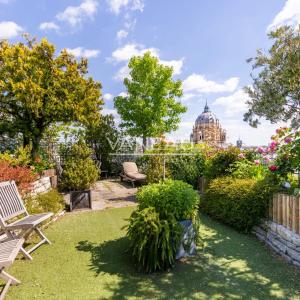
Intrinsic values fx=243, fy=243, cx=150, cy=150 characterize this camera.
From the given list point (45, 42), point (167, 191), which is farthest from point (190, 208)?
point (45, 42)

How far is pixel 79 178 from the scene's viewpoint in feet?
20.7

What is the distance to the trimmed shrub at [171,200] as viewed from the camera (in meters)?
3.54

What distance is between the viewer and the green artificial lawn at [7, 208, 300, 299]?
278 centimetres

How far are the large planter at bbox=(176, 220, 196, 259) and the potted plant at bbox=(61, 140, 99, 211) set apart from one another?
135 inches

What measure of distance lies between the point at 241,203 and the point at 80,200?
12.9ft

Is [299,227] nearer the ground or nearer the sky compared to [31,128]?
nearer the ground

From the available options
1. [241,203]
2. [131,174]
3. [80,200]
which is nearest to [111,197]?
[80,200]

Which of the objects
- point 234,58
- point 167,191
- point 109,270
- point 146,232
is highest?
point 234,58

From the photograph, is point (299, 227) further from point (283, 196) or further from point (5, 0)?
point (5, 0)

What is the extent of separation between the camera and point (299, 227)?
3.51m

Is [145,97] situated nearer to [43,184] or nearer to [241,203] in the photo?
[43,184]

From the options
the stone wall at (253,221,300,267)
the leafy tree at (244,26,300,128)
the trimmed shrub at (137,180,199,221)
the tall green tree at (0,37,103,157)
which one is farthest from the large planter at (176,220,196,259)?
the leafy tree at (244,26,300,128)

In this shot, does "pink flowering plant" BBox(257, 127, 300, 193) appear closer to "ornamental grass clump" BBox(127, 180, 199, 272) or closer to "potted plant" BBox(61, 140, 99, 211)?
"ornamental grass clump" BBox(127, 180, 199, 272)

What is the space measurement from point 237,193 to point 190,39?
5.56m
